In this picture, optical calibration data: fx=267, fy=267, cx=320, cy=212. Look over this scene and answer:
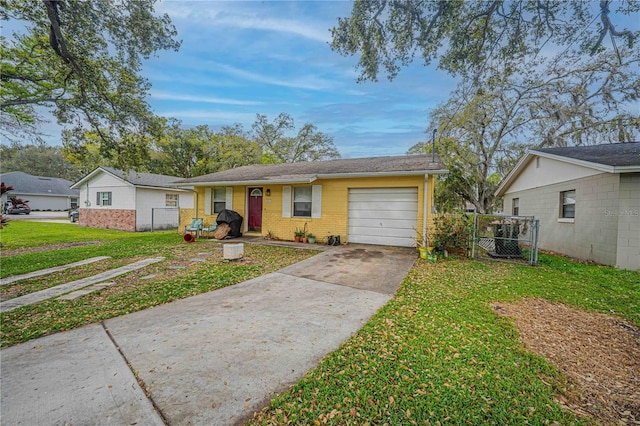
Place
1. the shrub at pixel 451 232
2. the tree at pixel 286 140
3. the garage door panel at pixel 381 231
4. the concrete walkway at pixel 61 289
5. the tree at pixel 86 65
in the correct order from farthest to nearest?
the tree at pixel 286 140 → the garage door panel at pixel 381 231 → the shrub at pixel 451 232 → the tree at pixel 86 65 → the concrete walkway at pixel 61 289

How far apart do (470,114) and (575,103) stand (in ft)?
18.9

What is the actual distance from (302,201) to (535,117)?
16537mm

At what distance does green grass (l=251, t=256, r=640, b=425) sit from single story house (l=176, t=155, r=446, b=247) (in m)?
4.68

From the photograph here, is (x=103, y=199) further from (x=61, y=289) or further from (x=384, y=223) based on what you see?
(x=384, y=223)

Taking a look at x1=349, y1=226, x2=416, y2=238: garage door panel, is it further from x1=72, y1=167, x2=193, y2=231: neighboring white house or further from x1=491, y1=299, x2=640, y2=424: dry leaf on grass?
x1=72, y1=167, x2=193, y2=231: neighboring white house

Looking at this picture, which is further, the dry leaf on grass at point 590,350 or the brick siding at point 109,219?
the brick siding at point 109,219

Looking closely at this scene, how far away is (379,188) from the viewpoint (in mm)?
9516

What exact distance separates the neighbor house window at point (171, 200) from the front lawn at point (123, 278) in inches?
293

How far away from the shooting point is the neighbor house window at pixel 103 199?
1680 centimetres

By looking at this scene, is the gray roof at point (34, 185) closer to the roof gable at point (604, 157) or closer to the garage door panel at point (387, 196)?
the garage door panel at point (387, 196)

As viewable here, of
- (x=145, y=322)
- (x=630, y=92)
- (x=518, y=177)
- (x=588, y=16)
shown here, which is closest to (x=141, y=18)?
(x=145, y=322)

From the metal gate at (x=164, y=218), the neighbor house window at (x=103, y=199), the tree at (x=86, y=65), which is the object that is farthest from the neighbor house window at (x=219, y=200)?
the neighbor house window at (x=103, y=199)

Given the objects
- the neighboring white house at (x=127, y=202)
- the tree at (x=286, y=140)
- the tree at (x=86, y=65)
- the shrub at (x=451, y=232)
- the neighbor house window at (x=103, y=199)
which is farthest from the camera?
the tree at (x=286, y=140)

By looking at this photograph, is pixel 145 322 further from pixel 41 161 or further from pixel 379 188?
pixel 41 161
